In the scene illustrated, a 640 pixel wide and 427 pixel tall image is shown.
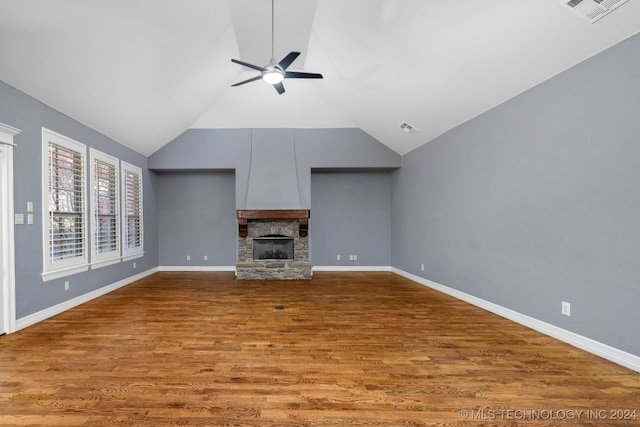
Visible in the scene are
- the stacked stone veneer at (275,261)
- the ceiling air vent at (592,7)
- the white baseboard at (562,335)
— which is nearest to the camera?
the ceiling air vent at (592,7)

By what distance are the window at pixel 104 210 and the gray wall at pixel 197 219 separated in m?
1.59

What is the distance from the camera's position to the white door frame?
9.03 feet

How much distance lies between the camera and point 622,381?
1.98 metres

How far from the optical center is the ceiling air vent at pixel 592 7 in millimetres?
2027

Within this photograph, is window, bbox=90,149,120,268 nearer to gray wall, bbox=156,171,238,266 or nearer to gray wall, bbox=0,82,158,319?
gray wall, bbox=0,82,158,319

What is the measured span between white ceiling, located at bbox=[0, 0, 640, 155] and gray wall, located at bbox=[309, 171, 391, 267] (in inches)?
65.8

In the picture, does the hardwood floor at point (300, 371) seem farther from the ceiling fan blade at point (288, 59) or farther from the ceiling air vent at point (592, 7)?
the ceiling fan blade at point (288, 59)

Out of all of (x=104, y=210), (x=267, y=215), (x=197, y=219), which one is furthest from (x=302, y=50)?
(x=197, y=219)

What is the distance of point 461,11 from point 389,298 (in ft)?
12.0

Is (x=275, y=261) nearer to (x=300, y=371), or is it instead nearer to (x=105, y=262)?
(x=105, y=262)

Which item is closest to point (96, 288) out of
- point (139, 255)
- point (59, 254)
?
point (59, 254)

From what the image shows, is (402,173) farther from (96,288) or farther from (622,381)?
(96,288)

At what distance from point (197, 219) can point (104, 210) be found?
6.93ft

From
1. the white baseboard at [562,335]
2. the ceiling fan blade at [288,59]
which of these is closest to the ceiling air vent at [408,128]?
the ceiling fan blade at [288,59]
